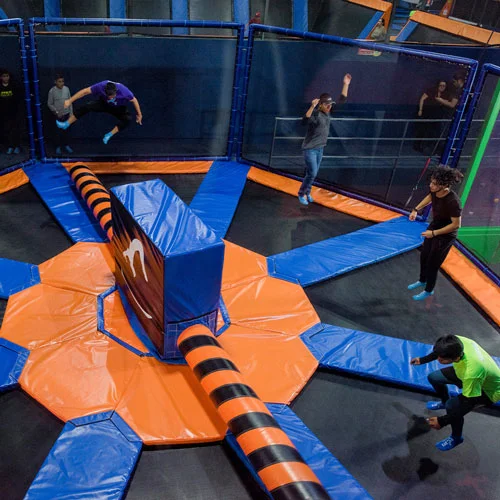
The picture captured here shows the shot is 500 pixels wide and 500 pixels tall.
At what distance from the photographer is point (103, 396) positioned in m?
3.51

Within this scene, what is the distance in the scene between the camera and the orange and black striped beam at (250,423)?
2.69m

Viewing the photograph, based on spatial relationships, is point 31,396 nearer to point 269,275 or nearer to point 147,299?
point 147,299

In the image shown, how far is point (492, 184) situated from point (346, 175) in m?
2.57

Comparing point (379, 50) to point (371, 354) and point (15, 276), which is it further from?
point (15, 276)

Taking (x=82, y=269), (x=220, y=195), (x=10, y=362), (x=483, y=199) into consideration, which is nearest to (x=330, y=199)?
(x=220, y=195)

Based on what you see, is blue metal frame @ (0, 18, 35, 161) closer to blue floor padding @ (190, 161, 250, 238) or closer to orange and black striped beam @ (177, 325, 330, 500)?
blue floor padding @ (190, 161, 250, 238)

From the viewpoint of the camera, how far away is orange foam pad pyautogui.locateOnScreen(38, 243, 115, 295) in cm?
458

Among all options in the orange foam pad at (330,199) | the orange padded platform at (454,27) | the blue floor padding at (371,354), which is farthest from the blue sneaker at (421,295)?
the orange padded platform at (454,27)

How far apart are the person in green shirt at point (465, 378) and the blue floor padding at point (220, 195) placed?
3110 millimetres

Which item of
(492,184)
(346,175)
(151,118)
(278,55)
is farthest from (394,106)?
(151,118)

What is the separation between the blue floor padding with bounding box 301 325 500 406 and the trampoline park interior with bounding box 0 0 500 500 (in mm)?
18

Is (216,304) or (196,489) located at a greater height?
(216,304)

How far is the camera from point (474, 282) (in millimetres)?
5211

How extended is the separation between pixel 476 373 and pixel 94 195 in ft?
14.4
